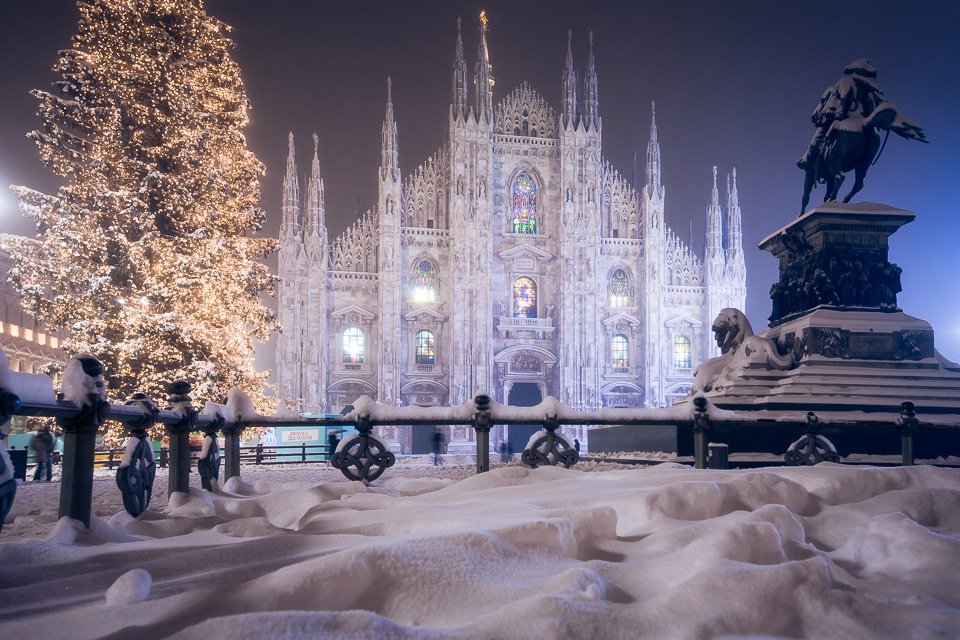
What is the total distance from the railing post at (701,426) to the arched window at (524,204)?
36.6 metres

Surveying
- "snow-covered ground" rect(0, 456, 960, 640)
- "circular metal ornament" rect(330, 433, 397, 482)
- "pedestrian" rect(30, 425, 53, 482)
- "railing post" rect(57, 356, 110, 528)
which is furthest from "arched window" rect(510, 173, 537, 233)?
"railing post" rect(57, 356, 110, 528)

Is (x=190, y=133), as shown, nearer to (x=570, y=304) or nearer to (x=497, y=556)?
(x=497, y=556)

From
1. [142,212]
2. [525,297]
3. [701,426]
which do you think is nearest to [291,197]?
[525,297]

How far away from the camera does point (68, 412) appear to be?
2740mm

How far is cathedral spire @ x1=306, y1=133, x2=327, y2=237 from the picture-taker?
3884cm

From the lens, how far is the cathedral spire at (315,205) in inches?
1529

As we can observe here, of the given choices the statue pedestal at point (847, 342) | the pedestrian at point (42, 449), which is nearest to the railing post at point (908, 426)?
the statue pedestal at point (847, 342)

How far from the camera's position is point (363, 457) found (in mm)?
5098

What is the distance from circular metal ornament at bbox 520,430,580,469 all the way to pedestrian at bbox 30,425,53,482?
11132 millimetres

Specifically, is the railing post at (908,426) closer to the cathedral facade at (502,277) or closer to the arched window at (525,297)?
the cathedral facade at (502,277)

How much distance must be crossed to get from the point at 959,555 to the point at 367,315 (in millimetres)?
37480

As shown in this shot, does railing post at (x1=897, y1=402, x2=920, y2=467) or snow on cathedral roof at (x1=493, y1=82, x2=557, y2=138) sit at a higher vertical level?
snow on cathedral roof at (x1=493, y1=82, x2=557, y2=138)

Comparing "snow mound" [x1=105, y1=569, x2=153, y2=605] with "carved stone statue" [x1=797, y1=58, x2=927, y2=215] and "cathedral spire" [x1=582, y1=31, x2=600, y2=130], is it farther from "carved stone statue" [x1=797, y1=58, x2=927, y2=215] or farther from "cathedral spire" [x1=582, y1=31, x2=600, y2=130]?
"cathedral spire" [x1=582, y1=31, x2=600, y2=130]

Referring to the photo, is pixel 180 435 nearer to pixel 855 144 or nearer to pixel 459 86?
pixel 855 144
